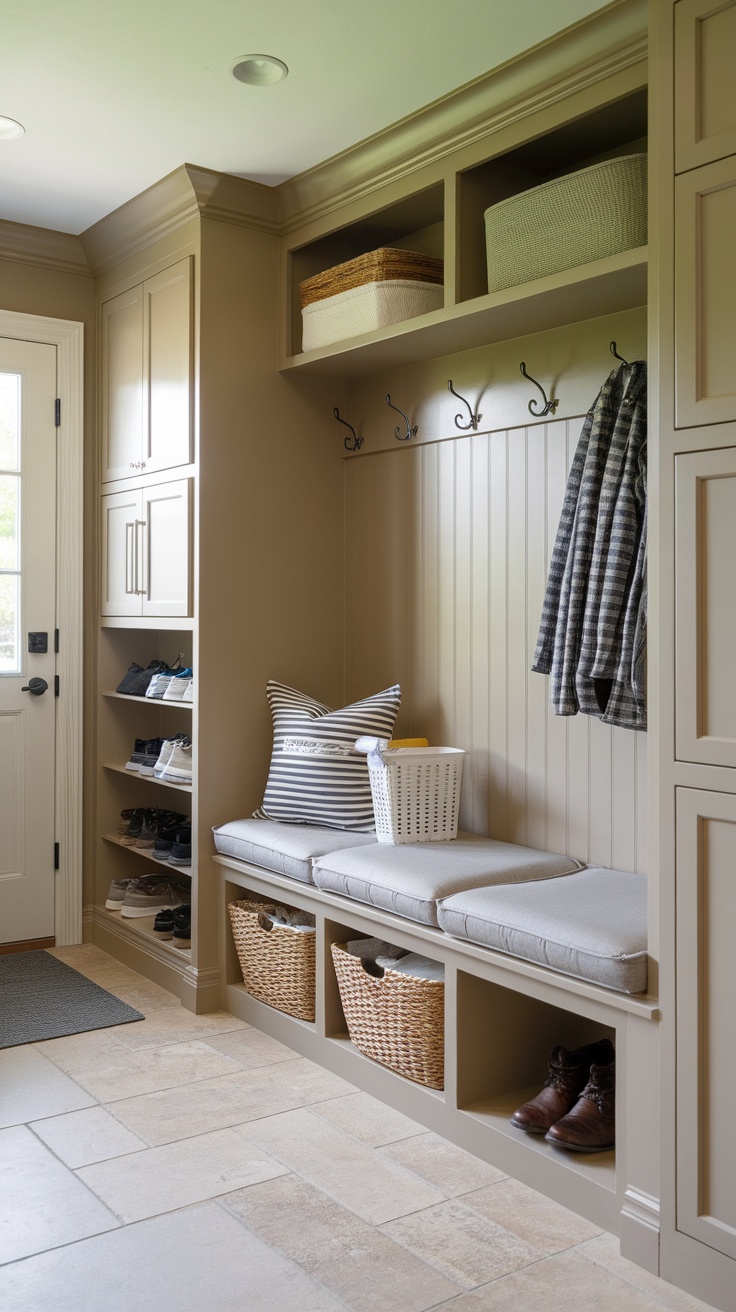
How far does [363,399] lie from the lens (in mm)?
3664

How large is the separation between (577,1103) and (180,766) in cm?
175

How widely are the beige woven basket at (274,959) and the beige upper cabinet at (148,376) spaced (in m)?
1.44

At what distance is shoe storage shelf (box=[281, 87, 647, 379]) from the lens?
256cm

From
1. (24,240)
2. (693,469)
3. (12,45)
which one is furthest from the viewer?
(24,240)

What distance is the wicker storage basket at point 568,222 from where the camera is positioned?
2445 millimetres

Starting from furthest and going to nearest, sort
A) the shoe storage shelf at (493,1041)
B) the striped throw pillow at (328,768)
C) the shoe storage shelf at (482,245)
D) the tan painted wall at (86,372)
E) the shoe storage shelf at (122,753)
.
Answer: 1. the shoe storage shelf at (122,753)
2. the tan painted wall at (86,372)
3. the striped throw pillow at (328,768)
4. the shoe storage shelf at (482,245)
5. the shoe storage shelf at (493,1041)

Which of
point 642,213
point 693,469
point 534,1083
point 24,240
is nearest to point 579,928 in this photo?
point 534,1083

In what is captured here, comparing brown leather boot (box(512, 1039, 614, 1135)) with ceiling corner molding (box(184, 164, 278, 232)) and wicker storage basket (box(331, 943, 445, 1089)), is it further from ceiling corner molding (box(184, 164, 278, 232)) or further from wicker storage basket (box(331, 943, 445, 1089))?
ceiling corner molding (box(184, 164, 278, 232))

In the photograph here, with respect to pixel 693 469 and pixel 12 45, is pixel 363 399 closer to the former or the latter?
pixel 12 45

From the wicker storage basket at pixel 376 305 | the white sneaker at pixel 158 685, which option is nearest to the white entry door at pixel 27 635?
the white sneaker at pixel 158 685

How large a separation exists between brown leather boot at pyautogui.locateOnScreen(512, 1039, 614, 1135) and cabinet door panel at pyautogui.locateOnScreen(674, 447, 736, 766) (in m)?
0.85

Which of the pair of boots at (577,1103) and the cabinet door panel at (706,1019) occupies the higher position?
the cabinet door panel at (706,1019)

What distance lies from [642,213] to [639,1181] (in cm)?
201

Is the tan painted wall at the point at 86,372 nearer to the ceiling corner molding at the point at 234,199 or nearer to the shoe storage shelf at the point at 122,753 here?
the shoe storage shelf at the point at 122,753
